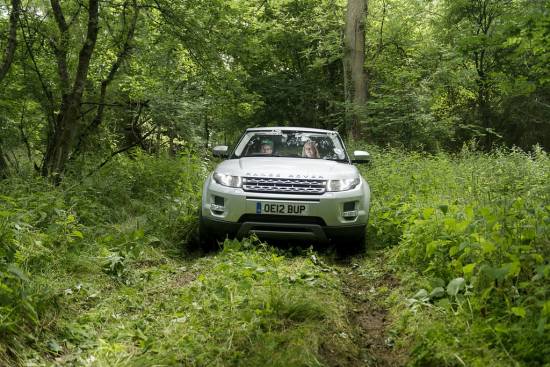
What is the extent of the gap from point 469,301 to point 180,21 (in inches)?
258

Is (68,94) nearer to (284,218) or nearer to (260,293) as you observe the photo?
(284,218)

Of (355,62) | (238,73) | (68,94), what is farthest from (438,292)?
(355,62)

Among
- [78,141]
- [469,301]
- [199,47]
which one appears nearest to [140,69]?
[78,141]

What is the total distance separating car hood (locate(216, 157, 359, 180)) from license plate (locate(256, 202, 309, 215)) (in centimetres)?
35

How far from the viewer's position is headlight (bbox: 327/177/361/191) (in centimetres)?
553

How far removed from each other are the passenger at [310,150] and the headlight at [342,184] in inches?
46.2

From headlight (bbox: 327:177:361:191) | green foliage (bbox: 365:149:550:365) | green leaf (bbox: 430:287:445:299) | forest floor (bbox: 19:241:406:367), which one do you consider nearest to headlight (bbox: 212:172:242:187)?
forest floor (bbox: 19:241:406:367)

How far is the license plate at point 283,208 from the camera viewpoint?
5.33 m

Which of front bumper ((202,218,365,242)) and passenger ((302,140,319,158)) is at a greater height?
passenger ((302,140,319,158))

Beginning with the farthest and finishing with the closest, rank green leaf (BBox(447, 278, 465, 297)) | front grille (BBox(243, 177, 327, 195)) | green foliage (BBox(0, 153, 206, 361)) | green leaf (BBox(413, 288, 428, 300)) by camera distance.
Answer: front grille (BBox(243, 177, 327, 195)) → green leaf (BBox(413, 288, 428, 300)) → green leaf (BBox(447, 278, 465, 297)) → green foliage (BBox(0, 153, 206, 361))

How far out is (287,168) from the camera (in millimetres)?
5699

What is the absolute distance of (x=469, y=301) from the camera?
333 centimetres

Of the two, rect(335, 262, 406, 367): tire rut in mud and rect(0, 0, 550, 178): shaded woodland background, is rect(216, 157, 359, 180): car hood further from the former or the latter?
rect(0, 0, 550, 178): shaded woodland background

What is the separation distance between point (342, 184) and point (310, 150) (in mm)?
1341
